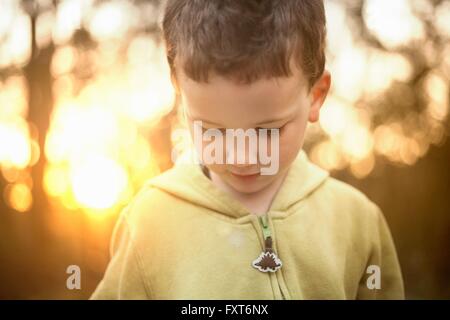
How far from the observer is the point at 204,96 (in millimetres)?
839

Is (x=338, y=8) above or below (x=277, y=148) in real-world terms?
above

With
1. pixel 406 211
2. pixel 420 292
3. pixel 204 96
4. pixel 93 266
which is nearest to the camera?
pixel 204 96

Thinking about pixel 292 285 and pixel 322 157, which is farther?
pixel 322 157

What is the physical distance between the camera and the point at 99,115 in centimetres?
145

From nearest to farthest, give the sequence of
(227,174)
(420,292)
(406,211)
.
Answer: (227,174) < (420,292) < (406,211)

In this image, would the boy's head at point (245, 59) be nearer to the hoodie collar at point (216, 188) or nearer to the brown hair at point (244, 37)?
the brown hair at point (244, 37)

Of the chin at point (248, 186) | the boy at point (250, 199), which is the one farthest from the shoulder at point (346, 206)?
the chin at point (248, 186)

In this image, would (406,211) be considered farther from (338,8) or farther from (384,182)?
(338,8)

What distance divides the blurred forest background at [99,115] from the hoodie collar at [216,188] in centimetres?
26

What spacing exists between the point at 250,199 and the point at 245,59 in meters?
0.32

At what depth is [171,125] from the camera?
1430 millimetres

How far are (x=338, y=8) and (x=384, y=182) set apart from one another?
0.93 m
